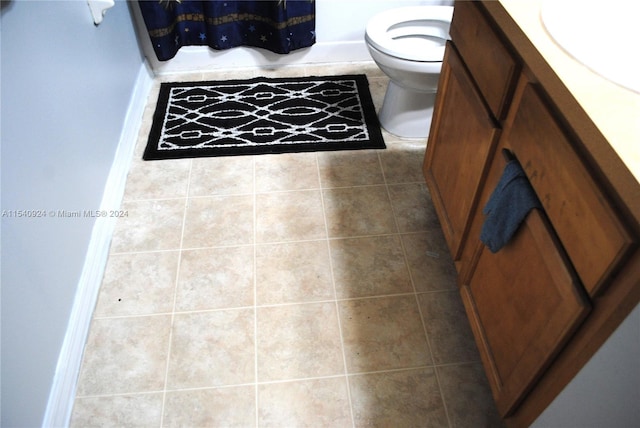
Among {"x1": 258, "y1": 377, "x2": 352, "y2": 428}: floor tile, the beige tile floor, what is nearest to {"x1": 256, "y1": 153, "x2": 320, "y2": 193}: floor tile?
the beige tile floor

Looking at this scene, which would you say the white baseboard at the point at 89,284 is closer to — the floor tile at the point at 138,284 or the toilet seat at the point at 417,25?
the floor tile at the point at 138,284

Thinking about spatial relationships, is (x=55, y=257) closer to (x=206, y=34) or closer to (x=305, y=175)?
(x=305, y=175)

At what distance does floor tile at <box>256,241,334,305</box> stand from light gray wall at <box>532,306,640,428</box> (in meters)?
0.79

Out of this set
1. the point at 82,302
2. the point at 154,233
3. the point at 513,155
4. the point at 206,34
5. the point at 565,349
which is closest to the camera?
the point at 565,349

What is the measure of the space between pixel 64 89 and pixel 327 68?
4.39ft

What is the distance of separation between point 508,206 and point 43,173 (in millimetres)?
1169

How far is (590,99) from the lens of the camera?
2.63 feet

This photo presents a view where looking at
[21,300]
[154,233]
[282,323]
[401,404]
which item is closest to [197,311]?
[282,323]

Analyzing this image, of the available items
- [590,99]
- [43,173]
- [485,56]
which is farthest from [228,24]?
[590,99]

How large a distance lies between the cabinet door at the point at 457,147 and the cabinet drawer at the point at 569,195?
6.4 inches

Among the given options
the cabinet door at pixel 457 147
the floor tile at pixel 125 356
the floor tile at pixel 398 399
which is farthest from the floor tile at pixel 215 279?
the cabinet door at pixel 457 147

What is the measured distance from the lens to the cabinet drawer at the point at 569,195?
72 cm

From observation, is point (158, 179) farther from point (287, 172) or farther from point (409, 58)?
point (409, 58)

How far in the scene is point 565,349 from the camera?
0.86 metres
